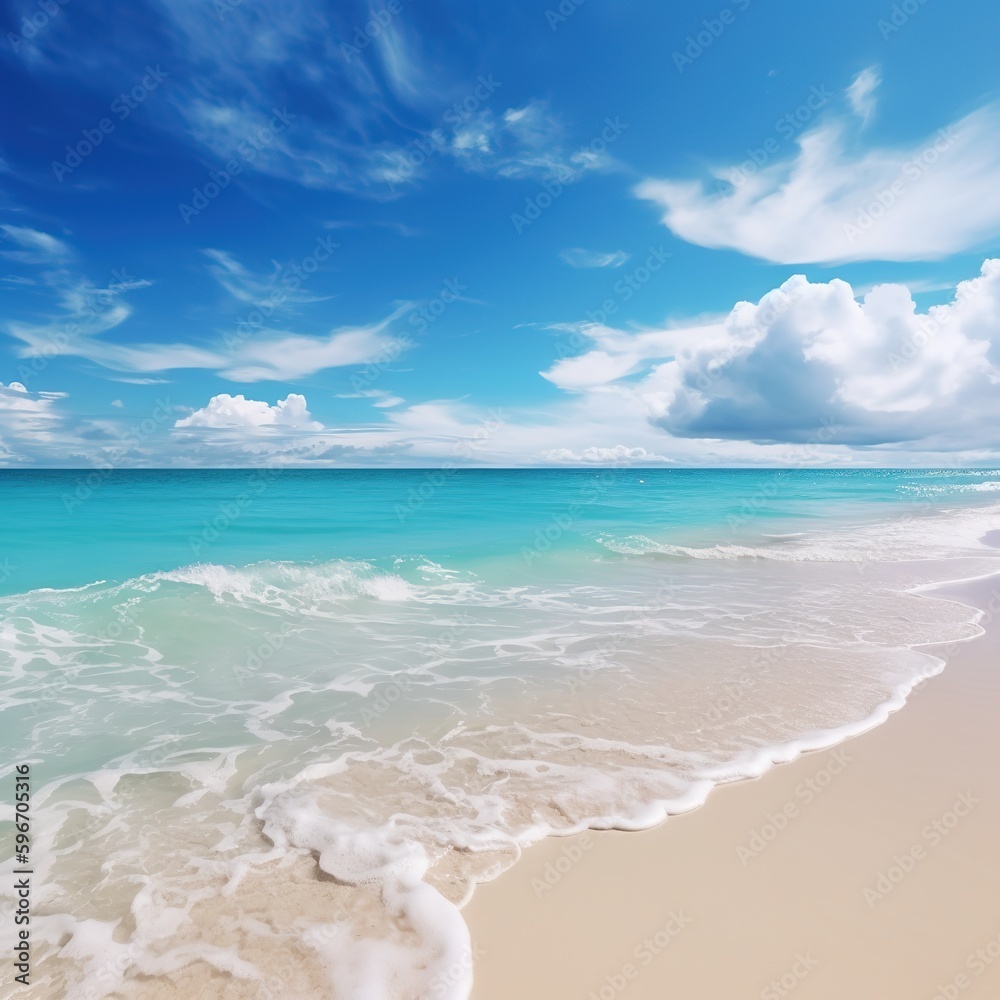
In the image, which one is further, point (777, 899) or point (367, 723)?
point (367, 723)

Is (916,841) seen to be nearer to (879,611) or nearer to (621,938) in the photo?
(621,938)

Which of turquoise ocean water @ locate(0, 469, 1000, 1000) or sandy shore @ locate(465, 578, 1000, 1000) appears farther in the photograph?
turquoise ocean water @ locate(0, 469, 1000, 1000)

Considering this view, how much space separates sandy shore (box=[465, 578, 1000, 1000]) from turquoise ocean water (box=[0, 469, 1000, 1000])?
322 millimetres

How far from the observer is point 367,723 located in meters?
6.80

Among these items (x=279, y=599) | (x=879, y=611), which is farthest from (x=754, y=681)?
(x=279, y=599)

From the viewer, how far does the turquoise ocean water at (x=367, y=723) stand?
11.9 ft

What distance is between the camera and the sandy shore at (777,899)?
3.23 meters

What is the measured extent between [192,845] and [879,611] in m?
12.0

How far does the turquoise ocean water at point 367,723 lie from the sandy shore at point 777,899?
1.06ft

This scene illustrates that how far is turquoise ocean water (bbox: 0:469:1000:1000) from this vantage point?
3613 millimetres

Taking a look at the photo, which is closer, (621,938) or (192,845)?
(621,938)

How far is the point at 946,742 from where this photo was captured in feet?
19.2

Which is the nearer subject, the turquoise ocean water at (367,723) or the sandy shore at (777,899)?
the sandy shore at (777,899)

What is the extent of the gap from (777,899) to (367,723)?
451cm
